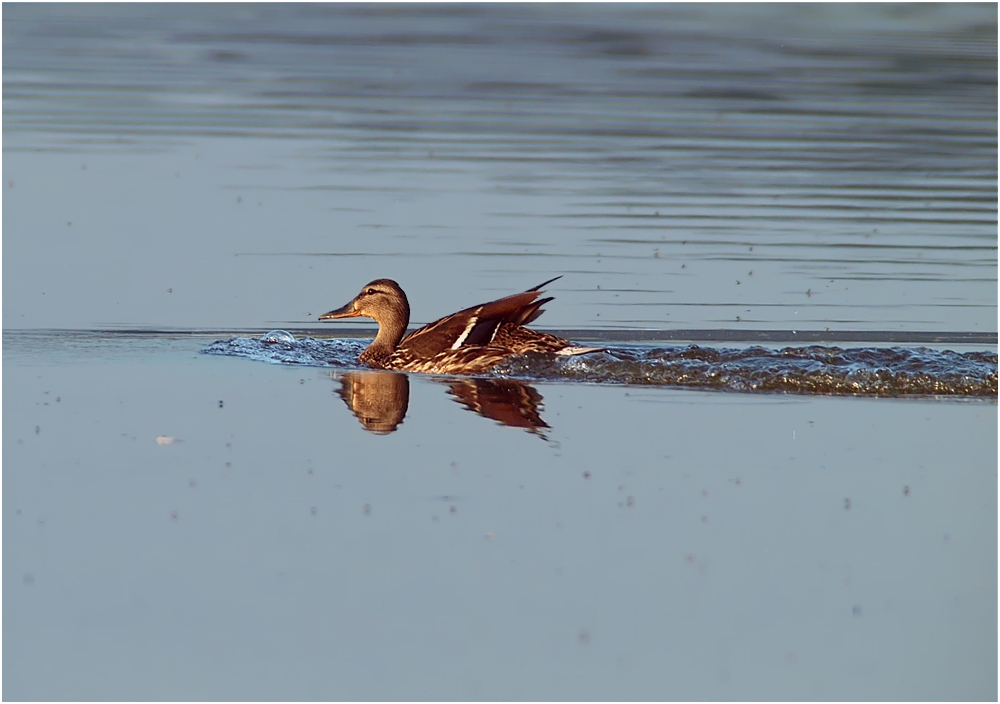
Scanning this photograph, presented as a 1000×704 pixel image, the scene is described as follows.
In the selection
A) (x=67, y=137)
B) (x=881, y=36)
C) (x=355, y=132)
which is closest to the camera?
(x=67, y=137)

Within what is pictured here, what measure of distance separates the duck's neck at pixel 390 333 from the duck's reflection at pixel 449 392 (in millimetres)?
519

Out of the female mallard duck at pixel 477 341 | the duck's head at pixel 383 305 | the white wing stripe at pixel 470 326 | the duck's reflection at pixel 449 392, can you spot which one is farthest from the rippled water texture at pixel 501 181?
the duck's reflection at pixel 449 392

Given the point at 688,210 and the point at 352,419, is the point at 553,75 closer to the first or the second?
the point at 688,210

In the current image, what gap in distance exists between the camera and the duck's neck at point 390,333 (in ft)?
36.1

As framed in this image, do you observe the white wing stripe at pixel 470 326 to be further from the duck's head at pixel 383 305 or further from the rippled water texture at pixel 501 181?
the rippled water texture at pixel 501 181

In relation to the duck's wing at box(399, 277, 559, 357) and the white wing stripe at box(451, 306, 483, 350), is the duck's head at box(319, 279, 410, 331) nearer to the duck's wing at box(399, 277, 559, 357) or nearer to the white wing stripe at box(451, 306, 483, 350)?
the duck's wing at box(399, 277, 559, 357)

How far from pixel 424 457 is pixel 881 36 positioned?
2726cm

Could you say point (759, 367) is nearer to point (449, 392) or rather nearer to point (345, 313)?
point (449, 392)

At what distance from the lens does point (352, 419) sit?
870 centimetres

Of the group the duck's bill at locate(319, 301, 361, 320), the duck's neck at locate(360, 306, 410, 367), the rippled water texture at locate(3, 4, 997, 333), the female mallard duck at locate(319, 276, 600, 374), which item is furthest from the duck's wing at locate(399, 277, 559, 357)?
the rippled water texture at locate(3, 4, 997, 333)

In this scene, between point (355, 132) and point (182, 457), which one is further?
point (355, 132)

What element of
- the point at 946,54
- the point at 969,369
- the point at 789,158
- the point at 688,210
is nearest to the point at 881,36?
the point at 946,54

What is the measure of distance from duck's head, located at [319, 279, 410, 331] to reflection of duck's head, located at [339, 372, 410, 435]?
67 centimetres

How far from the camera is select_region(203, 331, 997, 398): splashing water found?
31.5 feet
